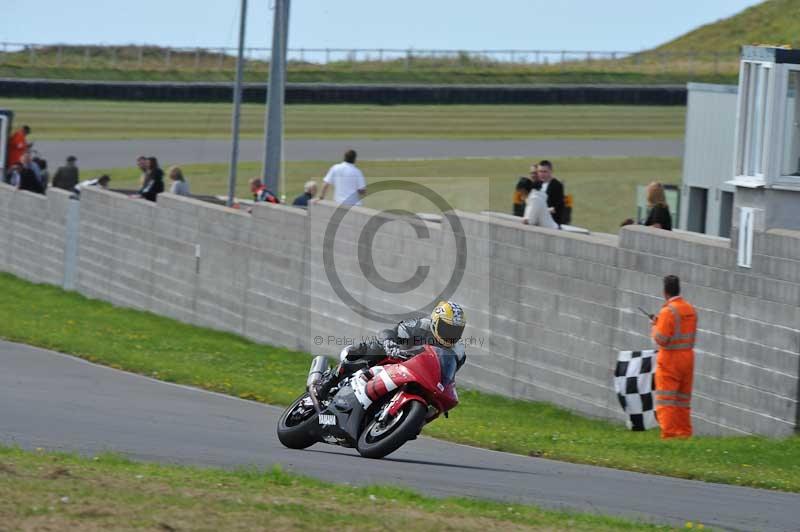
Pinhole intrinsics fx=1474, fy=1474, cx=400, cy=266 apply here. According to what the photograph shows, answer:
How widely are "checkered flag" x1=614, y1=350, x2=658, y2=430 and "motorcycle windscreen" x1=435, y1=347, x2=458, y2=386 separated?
4351 mm

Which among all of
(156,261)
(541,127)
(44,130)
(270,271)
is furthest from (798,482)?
(541,127)

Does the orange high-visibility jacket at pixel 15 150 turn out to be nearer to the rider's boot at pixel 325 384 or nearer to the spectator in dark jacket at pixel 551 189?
the spectator in dark jacket at pixel 551 189

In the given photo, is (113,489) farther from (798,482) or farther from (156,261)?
(156,261)

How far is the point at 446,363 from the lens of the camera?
464 inches

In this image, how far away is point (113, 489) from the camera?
28.2 feet

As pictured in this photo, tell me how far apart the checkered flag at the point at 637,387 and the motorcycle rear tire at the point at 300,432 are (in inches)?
176

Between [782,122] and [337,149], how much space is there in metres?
33.4

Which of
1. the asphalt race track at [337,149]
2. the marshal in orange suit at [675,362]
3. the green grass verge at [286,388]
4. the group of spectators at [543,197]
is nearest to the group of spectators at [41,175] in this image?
the green grass verge at [286,388]

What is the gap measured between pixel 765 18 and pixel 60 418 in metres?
68.6

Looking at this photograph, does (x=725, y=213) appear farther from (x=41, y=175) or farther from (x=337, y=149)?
(x=337, y=149)

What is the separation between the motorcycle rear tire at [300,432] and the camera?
12312 mm

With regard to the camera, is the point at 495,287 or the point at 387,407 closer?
the point at 387,407

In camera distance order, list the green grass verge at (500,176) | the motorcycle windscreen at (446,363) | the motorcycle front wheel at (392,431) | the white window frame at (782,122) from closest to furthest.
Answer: the motorcycle front wheel at (392,431), the motorcycle windscreen at (446,363), the white window frame at (782,122), the green grass verge at (500,176)

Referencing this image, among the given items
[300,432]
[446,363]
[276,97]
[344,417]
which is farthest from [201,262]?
[446,363]
